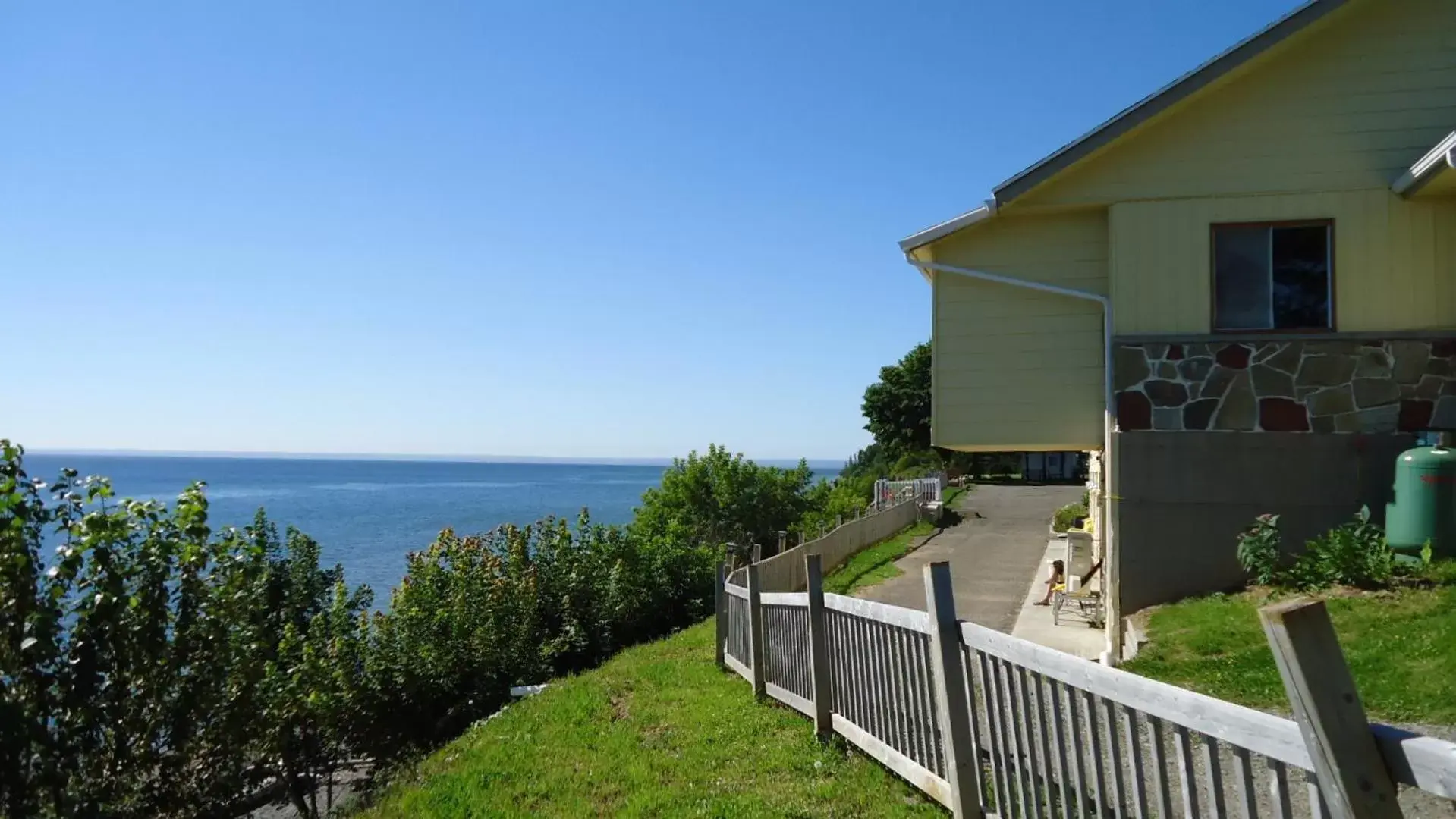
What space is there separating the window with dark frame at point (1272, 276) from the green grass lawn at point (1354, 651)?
103 inches

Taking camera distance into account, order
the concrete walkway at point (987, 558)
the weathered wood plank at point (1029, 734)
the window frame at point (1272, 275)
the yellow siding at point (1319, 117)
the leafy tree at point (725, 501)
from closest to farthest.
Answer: the weathered wood plank at point (1029, 734) → the yellow siding at point (1319, 117) → the window frame at point (1272, 275) → the concrete walkway at point (987, 558) → the leafy tree at point (725, 501)

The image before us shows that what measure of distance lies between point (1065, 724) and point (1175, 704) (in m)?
0.97

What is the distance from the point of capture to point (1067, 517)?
925 inches

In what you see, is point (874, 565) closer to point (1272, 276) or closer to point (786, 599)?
point (1272, 276)

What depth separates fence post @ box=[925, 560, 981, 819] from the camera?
15.1ft

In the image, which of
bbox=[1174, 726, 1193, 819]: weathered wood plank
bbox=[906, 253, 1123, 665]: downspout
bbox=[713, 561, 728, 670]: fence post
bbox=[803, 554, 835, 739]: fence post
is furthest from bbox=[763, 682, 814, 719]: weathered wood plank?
bbox=[1174, 726, 1193, 819]: weathered wood plank

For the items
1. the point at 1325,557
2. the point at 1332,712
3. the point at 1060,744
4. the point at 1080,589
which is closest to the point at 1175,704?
the point at 1332,712

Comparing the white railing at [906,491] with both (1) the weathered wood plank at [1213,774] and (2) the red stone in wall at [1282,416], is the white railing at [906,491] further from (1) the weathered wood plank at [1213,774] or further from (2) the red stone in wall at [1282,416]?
(1) the weathered wood plank at [1213,774]

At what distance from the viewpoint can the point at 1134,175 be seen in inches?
378

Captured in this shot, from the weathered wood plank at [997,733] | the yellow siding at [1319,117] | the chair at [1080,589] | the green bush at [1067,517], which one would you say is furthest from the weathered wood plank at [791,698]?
the green bush at [1067,517]

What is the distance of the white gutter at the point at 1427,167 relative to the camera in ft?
25.8

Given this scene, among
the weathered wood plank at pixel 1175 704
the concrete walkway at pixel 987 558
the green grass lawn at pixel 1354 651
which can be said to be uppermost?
the weathered wood plank at pixel 1175 704

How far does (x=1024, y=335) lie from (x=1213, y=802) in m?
7.83

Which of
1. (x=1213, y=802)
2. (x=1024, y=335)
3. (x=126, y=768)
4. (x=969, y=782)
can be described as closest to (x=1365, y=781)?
(x=1213, y=802)
